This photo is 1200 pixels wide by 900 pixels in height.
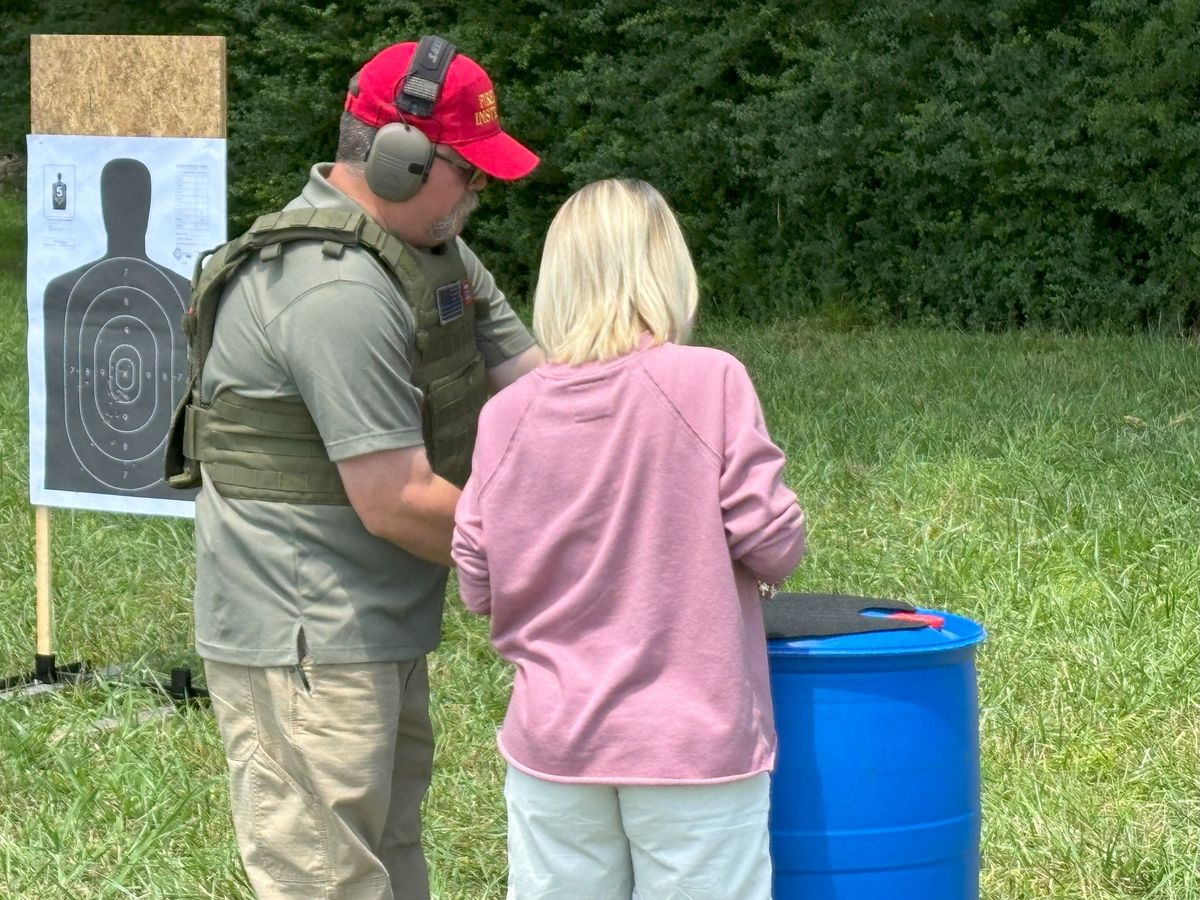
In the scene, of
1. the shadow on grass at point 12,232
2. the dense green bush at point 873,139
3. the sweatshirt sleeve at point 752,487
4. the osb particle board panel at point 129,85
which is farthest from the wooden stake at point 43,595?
Result: the shadow on grass at point 12,232

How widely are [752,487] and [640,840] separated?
21.6 inches

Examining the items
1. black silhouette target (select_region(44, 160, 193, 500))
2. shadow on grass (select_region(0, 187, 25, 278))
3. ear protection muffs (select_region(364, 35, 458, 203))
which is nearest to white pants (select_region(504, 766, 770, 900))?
ear protection muffs (select_region(364, 35, 458, 203))

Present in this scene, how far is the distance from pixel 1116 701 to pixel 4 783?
300 cm

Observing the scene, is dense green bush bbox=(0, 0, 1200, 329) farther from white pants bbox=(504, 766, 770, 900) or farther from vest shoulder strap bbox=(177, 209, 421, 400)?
white pants bbox=(504, 766, 770, 900)

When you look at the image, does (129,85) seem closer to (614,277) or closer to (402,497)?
(402,497)

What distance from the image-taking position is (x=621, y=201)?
97.0 inches

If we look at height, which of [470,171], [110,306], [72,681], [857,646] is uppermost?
[470,171]

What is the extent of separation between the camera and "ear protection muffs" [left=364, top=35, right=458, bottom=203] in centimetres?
282

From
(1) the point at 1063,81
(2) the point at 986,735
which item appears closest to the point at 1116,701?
(2) the point at 986,735

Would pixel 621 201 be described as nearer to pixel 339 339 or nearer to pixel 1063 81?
pixel 339 339

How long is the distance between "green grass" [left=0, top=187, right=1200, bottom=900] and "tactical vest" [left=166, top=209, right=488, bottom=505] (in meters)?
1.28

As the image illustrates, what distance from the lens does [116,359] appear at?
511 cm

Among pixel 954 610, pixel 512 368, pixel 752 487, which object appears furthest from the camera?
pixel 954 610

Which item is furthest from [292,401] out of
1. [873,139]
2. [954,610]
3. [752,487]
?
[873,139]
